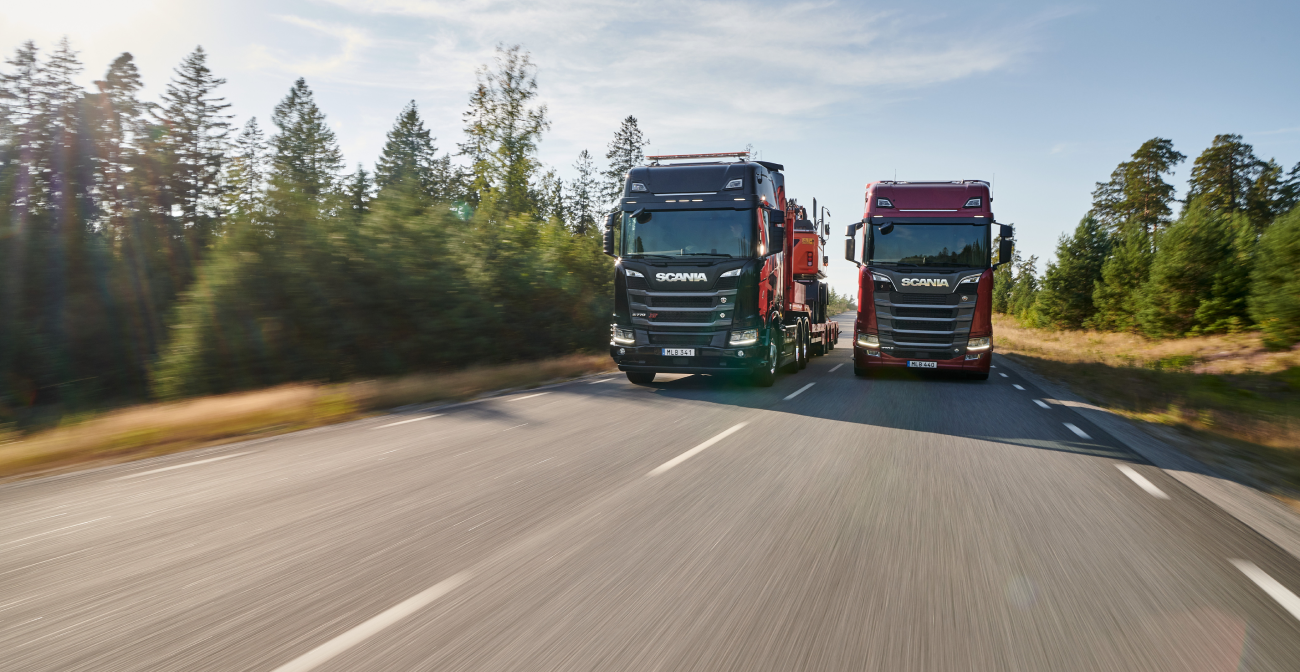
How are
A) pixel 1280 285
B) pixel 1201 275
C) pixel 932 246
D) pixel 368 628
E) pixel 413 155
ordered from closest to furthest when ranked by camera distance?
pixel 368 628 → pixel 932 246 → pixel 1280 285 → pixel 1201 275 → pixel 413 155

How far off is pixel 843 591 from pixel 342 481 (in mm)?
4411

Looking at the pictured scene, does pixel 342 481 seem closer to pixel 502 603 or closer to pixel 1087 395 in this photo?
pixel 502 603

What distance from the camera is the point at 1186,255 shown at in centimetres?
3756

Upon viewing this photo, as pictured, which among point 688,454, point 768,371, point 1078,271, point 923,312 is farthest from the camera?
point 1078,271

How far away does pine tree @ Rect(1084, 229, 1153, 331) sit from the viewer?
45.0 metres

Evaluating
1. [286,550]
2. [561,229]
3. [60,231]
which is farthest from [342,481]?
[60,231]

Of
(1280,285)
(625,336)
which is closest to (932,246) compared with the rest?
(625,336)

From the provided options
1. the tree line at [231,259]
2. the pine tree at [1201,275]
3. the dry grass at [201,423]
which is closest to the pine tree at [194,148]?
the tree line at [231,259]

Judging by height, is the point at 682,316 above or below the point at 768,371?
above

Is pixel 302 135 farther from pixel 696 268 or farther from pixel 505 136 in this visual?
pixel 696 268

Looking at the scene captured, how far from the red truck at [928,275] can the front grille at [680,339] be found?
4.56m

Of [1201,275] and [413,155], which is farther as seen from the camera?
[413,155]

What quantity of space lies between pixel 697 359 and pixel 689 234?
2.36m

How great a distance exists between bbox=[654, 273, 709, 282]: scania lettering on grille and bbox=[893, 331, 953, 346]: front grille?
5.10m
